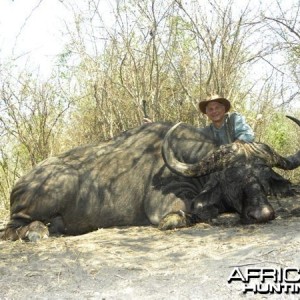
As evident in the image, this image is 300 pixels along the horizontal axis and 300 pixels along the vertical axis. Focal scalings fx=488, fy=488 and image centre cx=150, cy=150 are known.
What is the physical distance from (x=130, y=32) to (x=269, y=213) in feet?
19.4

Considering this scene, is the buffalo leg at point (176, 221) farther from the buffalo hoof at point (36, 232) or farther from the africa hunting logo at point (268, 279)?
the africa hunting logo at point (268, 279)

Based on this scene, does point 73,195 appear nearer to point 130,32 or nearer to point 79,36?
point 130,32

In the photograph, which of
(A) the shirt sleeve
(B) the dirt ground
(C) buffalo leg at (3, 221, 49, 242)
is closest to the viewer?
(B) the dirt ground

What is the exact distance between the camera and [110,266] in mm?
3932

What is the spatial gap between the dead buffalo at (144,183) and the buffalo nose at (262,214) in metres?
0.15

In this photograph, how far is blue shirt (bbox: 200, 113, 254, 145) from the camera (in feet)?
20.9

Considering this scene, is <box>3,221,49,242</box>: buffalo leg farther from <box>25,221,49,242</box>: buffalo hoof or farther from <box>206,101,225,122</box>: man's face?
<box>206,101,225,122</box>: man's face

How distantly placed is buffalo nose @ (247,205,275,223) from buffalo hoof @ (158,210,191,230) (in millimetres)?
778

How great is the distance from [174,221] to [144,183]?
1052 mm

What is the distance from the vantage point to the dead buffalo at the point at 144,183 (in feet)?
18.7

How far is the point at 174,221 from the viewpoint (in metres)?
5.59

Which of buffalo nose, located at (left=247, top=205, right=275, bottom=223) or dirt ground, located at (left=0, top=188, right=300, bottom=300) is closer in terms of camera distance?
dirt ground, located at (left=0, top=188, right=300, bottom=300)

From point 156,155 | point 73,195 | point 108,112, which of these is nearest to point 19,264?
point 73,195

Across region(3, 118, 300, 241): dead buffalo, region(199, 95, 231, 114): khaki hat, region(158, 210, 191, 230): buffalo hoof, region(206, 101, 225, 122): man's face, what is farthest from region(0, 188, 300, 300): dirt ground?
region(199, 95, 231, 114): khaki hat
